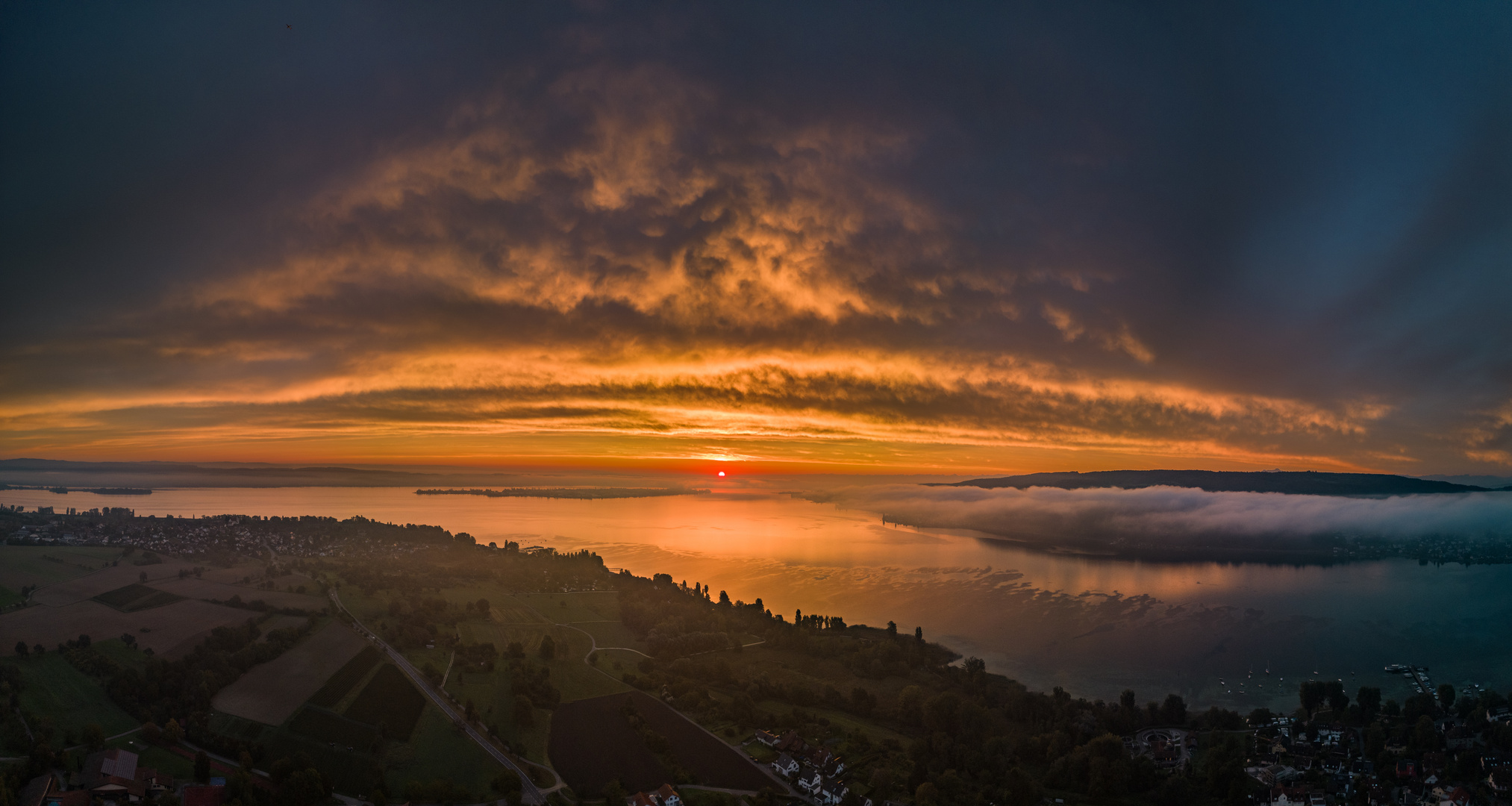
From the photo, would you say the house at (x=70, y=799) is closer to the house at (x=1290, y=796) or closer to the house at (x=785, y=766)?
the house at (x=785, y=766)

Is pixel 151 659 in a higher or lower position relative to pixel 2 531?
lower

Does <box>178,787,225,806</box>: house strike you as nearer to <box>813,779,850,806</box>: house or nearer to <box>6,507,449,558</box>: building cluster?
<box>813,779,850,806</box>: house

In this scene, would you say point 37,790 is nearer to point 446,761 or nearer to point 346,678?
point 446,761

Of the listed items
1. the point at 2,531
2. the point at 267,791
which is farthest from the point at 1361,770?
the point at 2,531

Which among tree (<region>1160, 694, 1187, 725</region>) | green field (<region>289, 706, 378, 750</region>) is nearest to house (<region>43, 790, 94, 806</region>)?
green field (<region>289, 706, 378, 750</region>)

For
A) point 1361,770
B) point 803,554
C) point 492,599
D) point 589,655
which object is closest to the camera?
point 1361,770

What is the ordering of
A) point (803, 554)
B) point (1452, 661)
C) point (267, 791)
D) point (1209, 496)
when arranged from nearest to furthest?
point (267, 791) → point (1452, 661) → point (803, 554) → point (1209, 496)

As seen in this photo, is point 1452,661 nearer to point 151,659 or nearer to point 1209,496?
point 151,659
